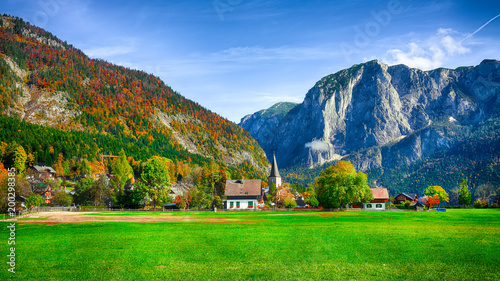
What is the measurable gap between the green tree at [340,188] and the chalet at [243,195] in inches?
880

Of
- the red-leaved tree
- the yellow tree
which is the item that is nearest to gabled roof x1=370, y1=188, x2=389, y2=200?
the red-leaved tree

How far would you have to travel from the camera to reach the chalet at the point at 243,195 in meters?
103

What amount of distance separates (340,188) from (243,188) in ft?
120

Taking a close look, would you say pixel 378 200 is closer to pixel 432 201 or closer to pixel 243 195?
pixel 432 201

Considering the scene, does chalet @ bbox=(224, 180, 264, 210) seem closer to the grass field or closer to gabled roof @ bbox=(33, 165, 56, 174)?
gabled roof @ bbox=(33, 165, 56, 174)

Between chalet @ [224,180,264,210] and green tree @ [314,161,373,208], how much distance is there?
73.3 feet

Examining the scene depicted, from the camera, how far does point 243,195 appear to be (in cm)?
10556

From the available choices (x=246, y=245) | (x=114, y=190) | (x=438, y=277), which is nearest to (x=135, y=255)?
(x=246, y=245)

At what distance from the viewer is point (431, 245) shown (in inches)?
862

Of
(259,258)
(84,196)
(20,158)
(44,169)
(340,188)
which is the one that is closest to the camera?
(259,258)

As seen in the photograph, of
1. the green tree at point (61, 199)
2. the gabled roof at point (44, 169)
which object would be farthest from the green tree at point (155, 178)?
the gabled roof at point (44, 169)

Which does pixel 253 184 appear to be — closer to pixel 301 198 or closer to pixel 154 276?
pixel 301 198

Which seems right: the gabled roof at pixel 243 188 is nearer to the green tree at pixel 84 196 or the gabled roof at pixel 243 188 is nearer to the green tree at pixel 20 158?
the green tree at pixel 84 196

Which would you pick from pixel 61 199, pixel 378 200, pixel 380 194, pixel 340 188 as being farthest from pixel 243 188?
pixel 61 199
